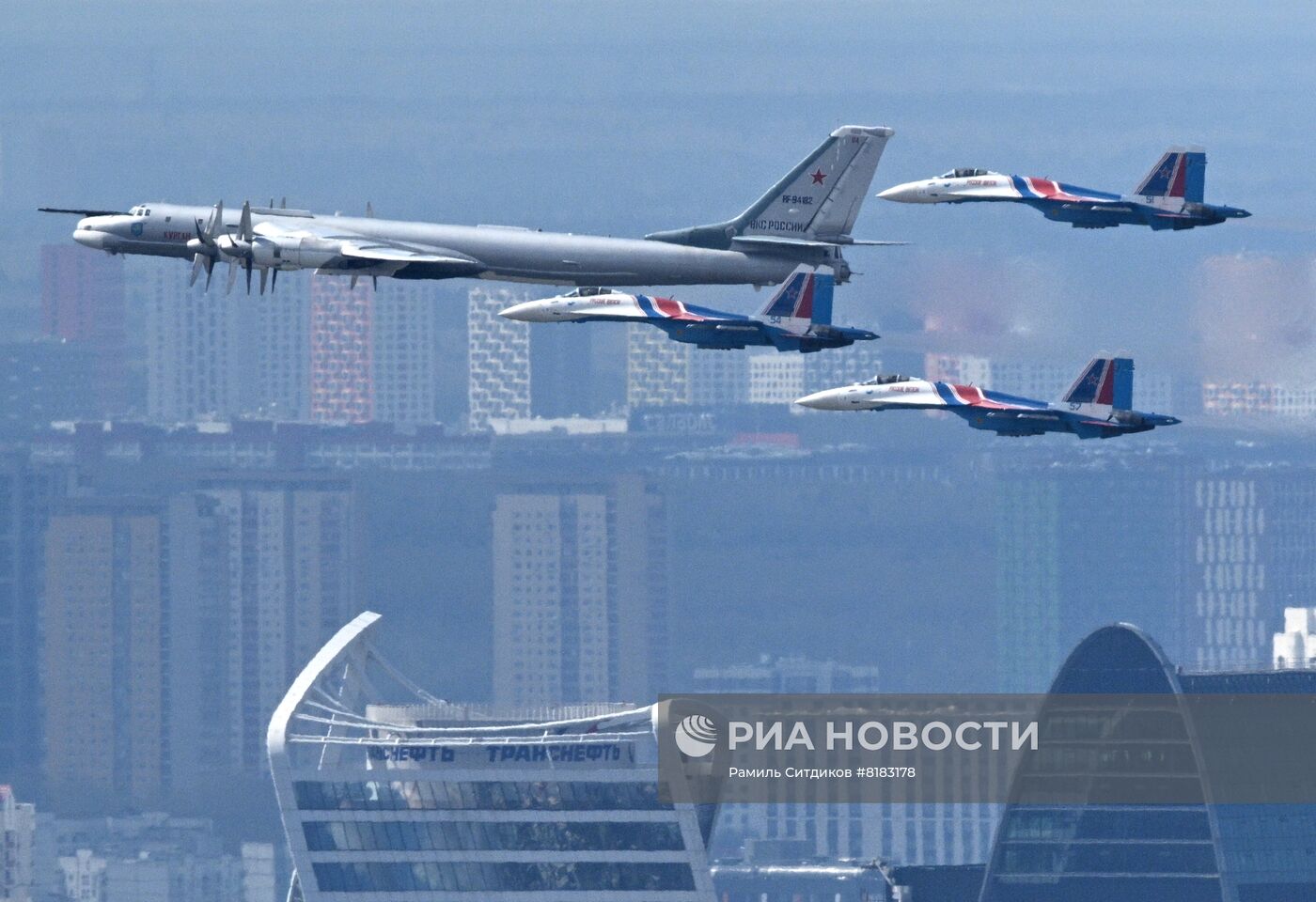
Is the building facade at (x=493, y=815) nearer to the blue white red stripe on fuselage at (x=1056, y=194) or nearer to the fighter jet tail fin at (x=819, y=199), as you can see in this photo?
the blue white red stripe on fuselage at (x=1056, y=194)

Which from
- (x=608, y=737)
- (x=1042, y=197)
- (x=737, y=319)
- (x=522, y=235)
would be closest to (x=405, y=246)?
(x=522, y=235)

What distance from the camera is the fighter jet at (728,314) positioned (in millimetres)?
113500

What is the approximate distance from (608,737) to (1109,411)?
154 feet

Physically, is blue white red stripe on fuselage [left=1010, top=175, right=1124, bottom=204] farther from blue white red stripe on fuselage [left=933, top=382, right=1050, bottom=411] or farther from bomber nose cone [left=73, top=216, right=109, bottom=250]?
bomber nose cone [left=73, top=216, right=109, bottom=250]

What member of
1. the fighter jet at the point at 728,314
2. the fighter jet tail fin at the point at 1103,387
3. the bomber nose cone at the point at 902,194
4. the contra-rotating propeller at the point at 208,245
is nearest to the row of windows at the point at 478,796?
the fighter jet tail fin at the point at 1103,387

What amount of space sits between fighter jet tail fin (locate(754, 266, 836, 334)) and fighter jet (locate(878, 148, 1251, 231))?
599 cm

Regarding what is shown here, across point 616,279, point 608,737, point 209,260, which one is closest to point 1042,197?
point 616,279

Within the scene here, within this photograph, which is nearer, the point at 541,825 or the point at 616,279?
the point at 616,279

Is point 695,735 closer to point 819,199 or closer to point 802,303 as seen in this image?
point 819,199

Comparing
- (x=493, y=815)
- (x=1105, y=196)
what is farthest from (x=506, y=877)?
(x=1105, y=196)

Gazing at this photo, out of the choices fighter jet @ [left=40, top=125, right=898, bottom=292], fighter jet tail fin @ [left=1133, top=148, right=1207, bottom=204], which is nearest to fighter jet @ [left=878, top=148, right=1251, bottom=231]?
fighter jet tail fin @ [left=1133, top=148, right=1207, bottom=204]

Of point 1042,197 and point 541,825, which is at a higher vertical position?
point 1042,197

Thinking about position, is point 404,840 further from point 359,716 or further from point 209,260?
point 209,260

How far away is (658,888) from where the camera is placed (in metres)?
162
